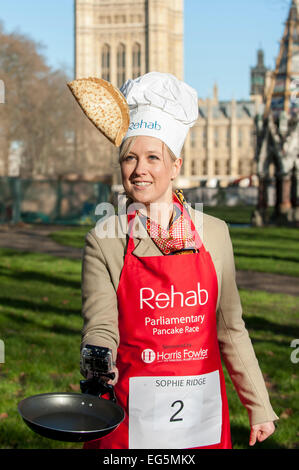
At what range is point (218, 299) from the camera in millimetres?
2449

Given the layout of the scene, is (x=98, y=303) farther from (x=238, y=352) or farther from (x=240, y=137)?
(x=240, y=137)

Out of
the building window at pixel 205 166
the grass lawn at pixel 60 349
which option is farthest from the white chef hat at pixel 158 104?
the building window at pixel 205 166

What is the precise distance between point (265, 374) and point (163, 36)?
103 meters

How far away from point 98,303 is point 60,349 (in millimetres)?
4674

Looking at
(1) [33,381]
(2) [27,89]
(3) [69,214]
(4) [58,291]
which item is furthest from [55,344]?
(2) [27,89]

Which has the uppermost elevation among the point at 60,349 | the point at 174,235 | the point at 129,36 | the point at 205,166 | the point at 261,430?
the point at 129,36

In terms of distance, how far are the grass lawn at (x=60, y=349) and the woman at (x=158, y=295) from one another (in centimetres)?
234

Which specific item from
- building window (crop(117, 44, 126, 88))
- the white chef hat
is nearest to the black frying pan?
the white chef hat

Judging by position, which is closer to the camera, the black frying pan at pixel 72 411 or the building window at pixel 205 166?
the black frying pan at pixel 72 411

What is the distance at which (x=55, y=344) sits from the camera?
273 inches

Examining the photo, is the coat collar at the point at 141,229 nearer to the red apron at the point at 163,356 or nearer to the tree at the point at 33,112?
the red apron at the point at 163,356

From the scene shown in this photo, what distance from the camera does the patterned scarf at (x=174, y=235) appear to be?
90.3 inches

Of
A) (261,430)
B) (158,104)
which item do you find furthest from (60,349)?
(158,104)

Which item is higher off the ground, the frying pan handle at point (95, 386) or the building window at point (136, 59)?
the building window at point (136, 59)
